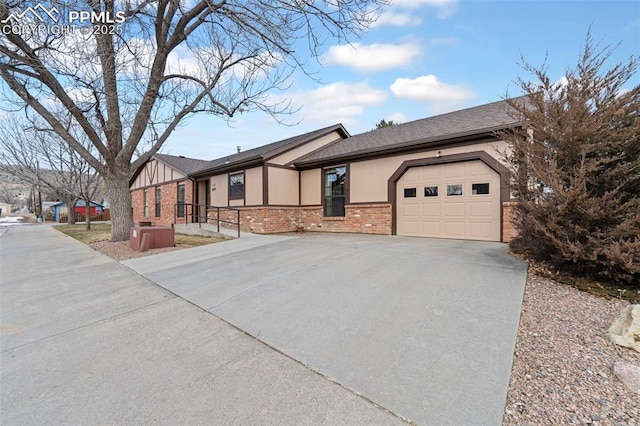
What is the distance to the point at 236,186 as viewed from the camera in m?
13.7

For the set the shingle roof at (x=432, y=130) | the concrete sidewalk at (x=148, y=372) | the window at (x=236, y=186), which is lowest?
the concrete sidewalk at (x=148, y=372)

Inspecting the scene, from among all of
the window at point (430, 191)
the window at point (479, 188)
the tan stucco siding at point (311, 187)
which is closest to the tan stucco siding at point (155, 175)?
the tan stucco siding at point (311, 187)

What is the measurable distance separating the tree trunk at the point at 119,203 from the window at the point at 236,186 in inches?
176

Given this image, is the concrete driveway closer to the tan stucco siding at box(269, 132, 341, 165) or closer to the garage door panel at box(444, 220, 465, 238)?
the garage door panel at box(444, 220, 465, 238)

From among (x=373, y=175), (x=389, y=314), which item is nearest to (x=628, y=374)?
(x=389, y=314)

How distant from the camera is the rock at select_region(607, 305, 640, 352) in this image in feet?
8.83

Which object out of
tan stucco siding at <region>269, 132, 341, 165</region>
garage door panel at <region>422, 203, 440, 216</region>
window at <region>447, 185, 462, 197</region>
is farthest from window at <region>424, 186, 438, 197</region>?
tan stucco siding at <region>269, 132, 341, 165</region>

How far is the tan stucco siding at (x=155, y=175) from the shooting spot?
1844 centimetres

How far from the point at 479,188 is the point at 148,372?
8.87 meters

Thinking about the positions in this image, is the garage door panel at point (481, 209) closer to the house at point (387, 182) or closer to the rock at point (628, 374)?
the house at point (387, 182)

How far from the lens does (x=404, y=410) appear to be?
1968mm

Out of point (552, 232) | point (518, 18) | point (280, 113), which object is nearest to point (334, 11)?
point (280, 113)

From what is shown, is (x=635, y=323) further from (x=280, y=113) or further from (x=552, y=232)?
→ (x=280, y=113)

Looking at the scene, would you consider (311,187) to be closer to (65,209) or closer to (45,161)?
(45,161)
